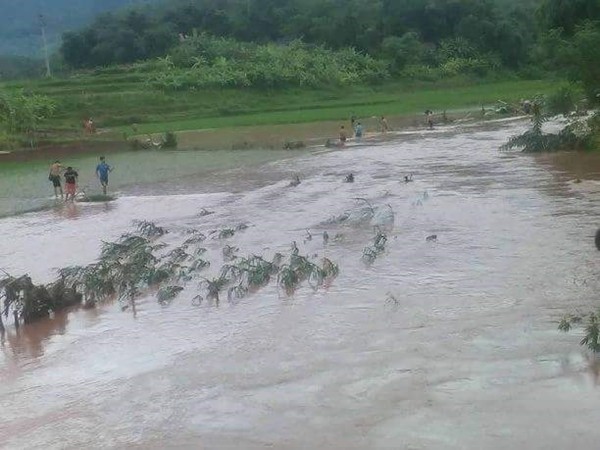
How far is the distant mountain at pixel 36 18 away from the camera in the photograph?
134 m

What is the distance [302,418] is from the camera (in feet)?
29.5

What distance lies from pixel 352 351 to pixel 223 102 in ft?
160

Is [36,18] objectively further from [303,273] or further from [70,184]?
[303,273]

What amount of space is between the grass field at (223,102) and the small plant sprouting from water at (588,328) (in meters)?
37.5

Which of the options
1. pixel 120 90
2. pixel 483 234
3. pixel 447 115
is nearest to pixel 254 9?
pixel 120 90

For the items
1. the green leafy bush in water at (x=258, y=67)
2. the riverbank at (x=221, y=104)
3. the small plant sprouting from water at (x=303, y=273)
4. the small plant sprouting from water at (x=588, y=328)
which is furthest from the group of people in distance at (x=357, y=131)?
the small plant sprouting from water at (x=588, y=328)

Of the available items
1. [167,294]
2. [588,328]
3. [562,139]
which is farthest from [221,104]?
[588,328]

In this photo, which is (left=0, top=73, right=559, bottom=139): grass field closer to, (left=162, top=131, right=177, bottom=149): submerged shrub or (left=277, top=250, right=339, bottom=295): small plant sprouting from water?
(left=162, top=131, right=177, bottom=149): submerged shrub

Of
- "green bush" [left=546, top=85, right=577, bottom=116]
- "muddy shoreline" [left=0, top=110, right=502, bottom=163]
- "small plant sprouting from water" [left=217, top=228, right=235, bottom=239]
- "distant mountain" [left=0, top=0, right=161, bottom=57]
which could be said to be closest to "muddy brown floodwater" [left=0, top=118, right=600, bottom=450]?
"small plant sprouting from water" [left=217, top=228, right=235, bottom=239]

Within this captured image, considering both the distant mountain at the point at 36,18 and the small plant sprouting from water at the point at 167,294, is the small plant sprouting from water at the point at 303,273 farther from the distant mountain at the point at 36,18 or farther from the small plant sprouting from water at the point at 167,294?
the distant mountain at the point at 36,18

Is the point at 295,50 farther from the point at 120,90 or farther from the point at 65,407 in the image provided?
the point at 65,407

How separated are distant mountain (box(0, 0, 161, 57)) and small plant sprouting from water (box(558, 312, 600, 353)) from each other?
412 ft

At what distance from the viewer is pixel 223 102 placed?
58406 mm

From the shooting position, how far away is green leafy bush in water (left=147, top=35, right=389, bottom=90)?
200ft
